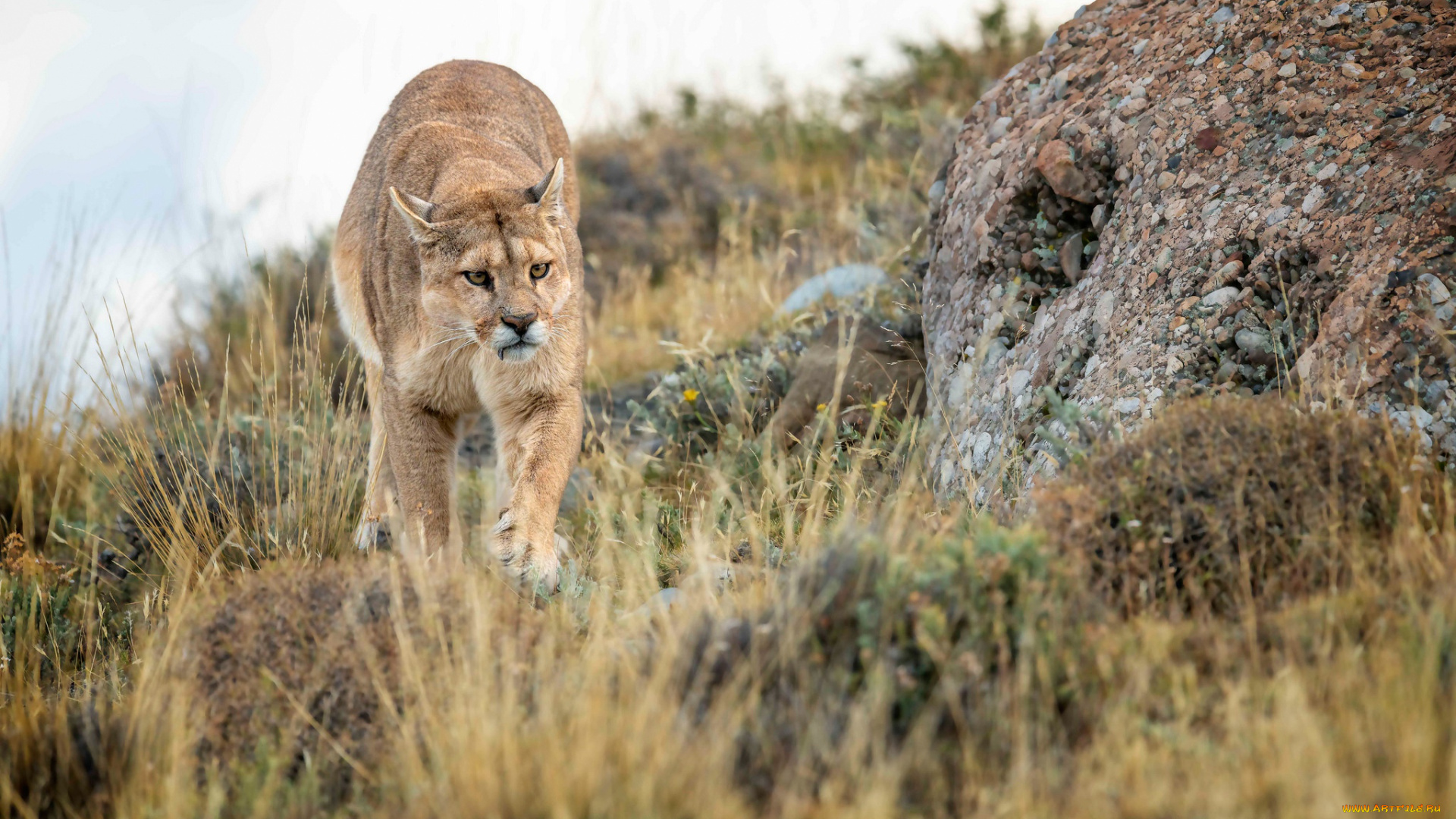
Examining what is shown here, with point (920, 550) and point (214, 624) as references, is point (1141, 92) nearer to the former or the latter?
point (920, 550)

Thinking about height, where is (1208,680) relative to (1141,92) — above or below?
below

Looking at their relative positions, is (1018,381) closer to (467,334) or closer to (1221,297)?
(1221,297)

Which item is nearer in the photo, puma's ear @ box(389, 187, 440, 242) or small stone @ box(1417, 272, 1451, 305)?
small stone @ box(1417, 272, 1451, 305)

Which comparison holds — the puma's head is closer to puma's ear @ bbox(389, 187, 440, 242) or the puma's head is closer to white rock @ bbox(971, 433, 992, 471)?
puma's ear @ bbox(389, 187, 440, 242)

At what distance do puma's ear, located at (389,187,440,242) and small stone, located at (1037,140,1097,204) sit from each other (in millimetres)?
2431

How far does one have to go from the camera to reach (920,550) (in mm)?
3080


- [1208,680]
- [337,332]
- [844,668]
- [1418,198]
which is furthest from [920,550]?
[337,332]

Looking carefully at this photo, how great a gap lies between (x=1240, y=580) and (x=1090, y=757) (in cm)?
85

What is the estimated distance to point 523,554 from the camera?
4.41 metres

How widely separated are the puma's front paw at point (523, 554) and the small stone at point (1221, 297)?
2455 mm

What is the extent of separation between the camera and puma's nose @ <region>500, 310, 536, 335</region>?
4496 millimetres

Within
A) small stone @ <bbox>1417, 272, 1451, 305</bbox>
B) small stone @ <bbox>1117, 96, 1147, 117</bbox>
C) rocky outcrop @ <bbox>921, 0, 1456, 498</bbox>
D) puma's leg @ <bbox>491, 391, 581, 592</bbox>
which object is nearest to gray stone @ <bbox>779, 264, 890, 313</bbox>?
rocky outcrop @ <bbox>921, 0, 1456, 498</bbox>

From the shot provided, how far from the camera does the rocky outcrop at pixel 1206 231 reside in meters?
3.38

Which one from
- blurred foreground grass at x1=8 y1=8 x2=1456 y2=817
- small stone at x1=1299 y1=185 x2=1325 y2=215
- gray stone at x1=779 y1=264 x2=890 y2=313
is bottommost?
blurred foreground grass at x1=8 y1=8 x2=1456 y2=817
